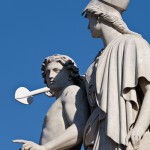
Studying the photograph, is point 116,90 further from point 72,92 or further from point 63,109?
point 63,109

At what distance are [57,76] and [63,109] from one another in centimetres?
64

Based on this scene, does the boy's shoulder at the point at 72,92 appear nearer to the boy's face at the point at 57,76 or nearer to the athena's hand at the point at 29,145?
the boy's face at the point at 57,76

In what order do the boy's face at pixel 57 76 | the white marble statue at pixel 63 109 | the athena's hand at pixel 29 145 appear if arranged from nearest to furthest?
Answer: the athena's hand at pixel 29 145, the white marble statue at pixel 63 109, the boy's face at pixel 57 76

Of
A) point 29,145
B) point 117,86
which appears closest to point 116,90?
point 117,86

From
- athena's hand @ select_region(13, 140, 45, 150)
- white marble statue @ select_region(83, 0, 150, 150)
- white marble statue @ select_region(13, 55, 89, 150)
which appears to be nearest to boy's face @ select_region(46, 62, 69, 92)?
white marble statue @ select_region(13, 55, 89, 150)

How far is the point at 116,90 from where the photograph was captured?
14.8m

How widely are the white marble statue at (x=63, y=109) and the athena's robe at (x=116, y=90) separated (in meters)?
0.28

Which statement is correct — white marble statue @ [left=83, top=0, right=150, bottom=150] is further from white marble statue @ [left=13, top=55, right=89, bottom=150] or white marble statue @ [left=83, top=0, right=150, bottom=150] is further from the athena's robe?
white marble statue @ [left=13, top=55, right=89, bottom=150]

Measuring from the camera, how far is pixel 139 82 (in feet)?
48.7

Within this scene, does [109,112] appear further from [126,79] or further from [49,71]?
[49,71]

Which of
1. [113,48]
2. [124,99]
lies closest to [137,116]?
[124,99]

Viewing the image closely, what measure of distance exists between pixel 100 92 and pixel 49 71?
59.8 inches

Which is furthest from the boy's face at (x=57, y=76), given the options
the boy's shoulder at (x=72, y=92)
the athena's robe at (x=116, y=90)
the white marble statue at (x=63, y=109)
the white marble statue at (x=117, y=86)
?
the athena's robe at (x=116, y=90)

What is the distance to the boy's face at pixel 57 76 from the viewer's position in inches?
634
